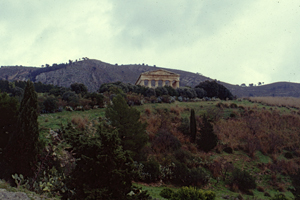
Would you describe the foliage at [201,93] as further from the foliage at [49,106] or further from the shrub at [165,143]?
the foliage at [49,106]

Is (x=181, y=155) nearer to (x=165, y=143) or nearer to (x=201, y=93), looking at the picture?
(x=165, y=143)

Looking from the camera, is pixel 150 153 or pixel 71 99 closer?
pixel 150 153

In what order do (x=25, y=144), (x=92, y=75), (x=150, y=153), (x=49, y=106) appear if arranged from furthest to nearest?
(x=92, y=75) → (x=49, y=106) → (x=150, y=153) → (x=25, y=144)

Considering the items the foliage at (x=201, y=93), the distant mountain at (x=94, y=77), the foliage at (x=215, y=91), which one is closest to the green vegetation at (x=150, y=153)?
the foliage at (x=201, y=93)

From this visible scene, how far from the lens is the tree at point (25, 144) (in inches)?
338

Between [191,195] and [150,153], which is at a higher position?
[150,153]

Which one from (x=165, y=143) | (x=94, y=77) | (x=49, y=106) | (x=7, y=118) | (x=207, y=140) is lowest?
(x=165, y=143)

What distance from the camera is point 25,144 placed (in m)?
8.77

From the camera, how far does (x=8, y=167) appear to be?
8.70 metres

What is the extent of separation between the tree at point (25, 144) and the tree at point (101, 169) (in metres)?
4.89

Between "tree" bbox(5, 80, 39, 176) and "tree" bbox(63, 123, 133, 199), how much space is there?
4.89m

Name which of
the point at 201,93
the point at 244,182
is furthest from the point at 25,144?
the point at 201,93

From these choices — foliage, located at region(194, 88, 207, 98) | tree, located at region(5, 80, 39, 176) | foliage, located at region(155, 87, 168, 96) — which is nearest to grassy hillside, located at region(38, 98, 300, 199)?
tree, located at region(5, 80, 39, 176)

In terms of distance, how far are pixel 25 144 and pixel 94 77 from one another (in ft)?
269
